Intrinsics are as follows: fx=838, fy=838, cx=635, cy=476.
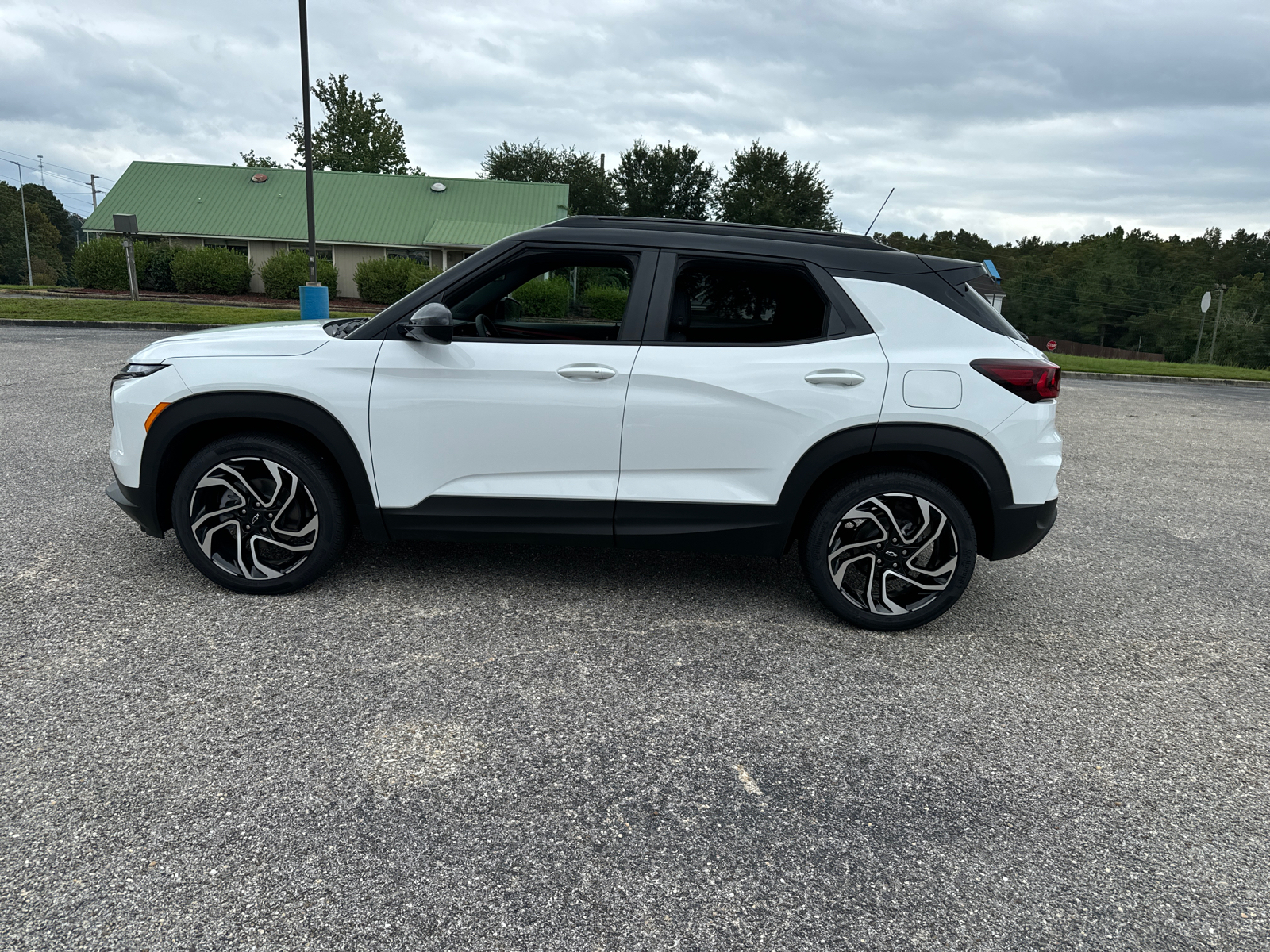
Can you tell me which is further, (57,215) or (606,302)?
(57,215)

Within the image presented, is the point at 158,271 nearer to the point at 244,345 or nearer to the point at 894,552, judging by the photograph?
the point at 244,345

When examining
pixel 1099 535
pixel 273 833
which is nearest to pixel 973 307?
pixel 1099 535

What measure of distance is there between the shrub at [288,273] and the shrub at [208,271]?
1.44m

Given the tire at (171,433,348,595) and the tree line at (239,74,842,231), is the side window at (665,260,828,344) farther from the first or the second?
the tree line at (239,74,842,231)

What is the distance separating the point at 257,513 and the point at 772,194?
59.7 m

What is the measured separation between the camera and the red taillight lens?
3.62 meters

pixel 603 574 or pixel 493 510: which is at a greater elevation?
pixel 493 510

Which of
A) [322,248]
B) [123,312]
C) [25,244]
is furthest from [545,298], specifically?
[25,244]

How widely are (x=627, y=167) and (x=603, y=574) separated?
63945 mm

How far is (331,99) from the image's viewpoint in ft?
191

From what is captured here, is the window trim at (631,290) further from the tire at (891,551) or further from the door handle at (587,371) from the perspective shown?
the tire at (891,551)

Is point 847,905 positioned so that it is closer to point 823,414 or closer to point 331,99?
point 823,414

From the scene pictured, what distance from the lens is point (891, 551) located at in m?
3.81

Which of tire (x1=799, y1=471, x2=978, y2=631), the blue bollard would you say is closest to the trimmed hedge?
the blue bollard
